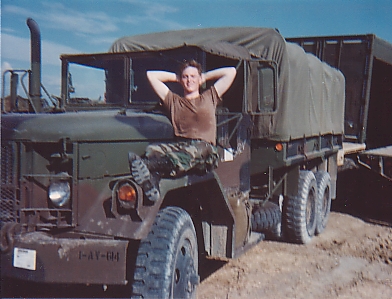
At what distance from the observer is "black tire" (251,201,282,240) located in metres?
5.41

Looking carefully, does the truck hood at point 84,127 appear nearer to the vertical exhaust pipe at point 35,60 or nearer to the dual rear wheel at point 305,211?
the vertical exhaust pipe at point 35,60

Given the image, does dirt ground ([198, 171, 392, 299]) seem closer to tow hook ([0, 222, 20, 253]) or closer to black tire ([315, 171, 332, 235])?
black tire ([315, 171, 332, 235])

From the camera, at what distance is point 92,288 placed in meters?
4.10

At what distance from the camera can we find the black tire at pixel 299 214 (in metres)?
6.10

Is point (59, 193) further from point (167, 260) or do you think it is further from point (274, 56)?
point (274, 56)

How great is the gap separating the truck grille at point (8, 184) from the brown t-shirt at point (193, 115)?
48.9 inches

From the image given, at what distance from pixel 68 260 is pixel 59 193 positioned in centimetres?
45

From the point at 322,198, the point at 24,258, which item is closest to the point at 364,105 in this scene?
the point at 322,198

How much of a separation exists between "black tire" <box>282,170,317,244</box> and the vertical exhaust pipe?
3.35 m

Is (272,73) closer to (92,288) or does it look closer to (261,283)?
(261,283)

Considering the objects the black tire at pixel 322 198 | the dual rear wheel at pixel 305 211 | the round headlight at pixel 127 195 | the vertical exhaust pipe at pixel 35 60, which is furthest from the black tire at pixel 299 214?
the round headlight at pixel 127 195

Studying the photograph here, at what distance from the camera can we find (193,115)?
3717 mm

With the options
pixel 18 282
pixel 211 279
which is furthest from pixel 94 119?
pixel 211 279

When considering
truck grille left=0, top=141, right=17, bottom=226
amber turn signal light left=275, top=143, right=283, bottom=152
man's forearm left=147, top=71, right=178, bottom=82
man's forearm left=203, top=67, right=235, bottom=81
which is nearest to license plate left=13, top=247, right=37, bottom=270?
truck grille left=0, top=141, right=17, bottom=226
